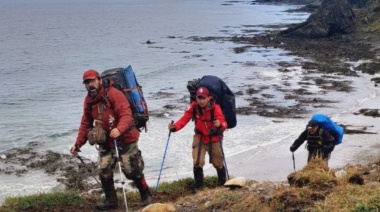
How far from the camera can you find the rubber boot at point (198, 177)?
9.57 meters

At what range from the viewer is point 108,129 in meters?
7.77

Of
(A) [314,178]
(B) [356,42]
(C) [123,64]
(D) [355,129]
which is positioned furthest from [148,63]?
(A) [314,178]

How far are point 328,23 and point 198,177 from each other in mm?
59254

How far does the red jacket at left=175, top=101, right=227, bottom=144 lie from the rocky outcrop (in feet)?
189

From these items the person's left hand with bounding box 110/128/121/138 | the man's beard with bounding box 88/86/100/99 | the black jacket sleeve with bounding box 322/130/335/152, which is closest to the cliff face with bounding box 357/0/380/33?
the black jacket sleeve with bounding box 322/130/335/152

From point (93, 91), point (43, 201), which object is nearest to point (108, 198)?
point (43, 201)

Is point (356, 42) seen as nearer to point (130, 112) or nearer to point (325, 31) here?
point (325, 31)

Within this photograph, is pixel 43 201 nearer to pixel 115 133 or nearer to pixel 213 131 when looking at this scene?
pixel 115 133

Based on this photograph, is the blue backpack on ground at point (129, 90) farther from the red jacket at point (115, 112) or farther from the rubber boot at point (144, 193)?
the rubber boot at point (144, 193)

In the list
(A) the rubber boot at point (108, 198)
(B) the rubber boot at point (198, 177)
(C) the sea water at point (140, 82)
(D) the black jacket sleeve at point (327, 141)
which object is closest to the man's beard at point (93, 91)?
(A) the rubber boot at point (108, 198)

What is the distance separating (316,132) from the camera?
9.52 m

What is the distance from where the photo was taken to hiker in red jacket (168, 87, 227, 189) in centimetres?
876

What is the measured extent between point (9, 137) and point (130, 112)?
1659cm

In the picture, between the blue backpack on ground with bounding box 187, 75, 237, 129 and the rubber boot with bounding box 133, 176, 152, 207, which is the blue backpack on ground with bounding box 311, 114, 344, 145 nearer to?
the blue backpack on ground with bounding box 187, 75, 237, 129
